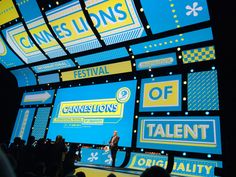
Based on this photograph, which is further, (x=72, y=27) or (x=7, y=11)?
(x=7, y=11)

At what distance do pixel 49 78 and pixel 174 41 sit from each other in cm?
552

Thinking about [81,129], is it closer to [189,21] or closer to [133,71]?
[133,71]

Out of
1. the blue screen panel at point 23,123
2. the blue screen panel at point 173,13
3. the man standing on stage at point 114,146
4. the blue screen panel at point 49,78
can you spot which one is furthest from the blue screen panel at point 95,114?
the blue screen panel at point 173,13

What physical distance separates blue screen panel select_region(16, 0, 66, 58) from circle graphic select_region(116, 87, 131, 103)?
8.81ft

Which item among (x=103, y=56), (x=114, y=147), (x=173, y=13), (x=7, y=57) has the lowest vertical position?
(x=114, y=147)

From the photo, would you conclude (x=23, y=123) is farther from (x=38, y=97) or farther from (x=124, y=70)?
(x=124, y=70)

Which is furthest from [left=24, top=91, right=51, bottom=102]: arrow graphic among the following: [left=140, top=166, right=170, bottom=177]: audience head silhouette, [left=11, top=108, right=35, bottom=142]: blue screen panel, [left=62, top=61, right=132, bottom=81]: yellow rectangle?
[left=140, top=166, right=170, bottom=177]: audience head silhouette

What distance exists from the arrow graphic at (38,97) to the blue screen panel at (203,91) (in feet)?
19.0

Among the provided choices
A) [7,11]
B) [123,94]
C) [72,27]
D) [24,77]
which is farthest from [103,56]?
[24,77]

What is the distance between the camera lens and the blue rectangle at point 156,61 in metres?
6.83

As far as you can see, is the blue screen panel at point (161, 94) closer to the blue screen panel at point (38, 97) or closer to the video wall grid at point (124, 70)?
the video wall grid at point (124, 70)

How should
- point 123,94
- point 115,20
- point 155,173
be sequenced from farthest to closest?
point 123,94 < point 115,20 < point 155,173

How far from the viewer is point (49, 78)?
9836mm

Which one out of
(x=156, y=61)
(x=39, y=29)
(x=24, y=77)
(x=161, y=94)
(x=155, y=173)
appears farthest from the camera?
(x=24, y=77)
